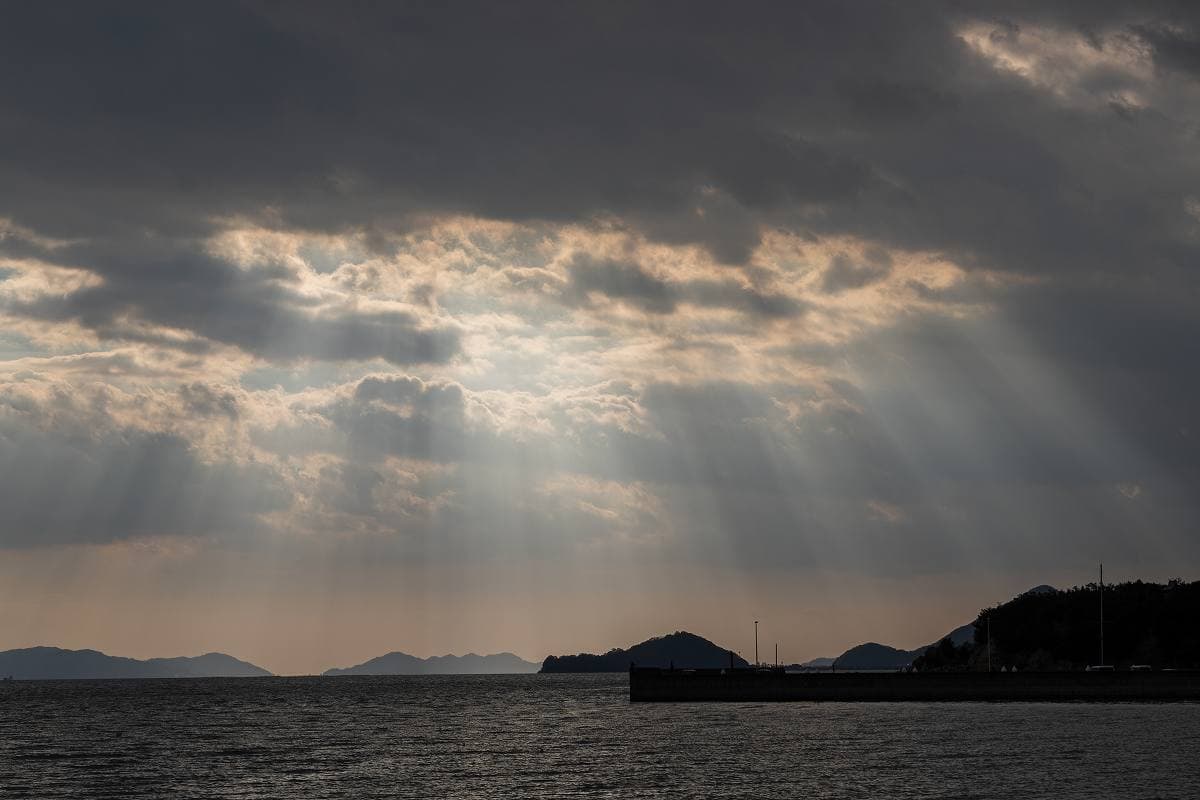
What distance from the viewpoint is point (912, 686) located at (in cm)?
17000

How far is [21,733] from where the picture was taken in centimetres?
14688

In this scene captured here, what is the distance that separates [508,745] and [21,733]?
65513mm

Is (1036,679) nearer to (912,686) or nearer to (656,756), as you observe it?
(912,686)

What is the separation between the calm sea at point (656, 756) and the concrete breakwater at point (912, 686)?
8653 millimetres

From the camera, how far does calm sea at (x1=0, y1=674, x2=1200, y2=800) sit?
76.7 m

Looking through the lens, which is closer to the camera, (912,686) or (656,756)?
(656,756)

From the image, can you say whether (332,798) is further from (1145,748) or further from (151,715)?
(151,715)

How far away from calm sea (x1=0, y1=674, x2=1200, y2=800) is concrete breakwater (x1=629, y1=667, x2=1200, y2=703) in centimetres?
865

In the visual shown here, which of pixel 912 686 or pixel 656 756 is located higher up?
pixel 912 686

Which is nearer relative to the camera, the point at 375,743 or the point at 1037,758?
the point at 1037,758

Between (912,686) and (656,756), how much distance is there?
82116mm

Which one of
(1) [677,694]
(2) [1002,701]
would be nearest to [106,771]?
(1) [677,694]

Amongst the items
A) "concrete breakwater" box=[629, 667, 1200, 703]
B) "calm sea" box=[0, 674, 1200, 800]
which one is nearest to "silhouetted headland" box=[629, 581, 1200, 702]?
"concrete breakwater" box=[629, 667, 1200, 703]

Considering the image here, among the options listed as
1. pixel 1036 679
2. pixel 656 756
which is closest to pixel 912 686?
pixel 1036 679
